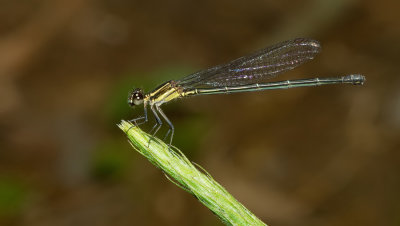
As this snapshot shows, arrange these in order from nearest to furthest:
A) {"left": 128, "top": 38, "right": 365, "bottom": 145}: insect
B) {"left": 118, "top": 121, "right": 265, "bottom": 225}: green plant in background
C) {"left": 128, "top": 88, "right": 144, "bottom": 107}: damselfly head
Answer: {"left": 118, "top": 121, "right": 265, "bottom": 225}: green plant in background, {"left": 128, "top": 88, "right": 144, "bottom": 107}: damselfly head, {"left": 128, "top": 38, "right": 365, "bottom": 145}: insect

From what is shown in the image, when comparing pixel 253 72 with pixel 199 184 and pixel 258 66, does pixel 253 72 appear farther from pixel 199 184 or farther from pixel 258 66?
pixel 199 184

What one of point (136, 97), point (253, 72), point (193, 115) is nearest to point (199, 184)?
point (136, 97)

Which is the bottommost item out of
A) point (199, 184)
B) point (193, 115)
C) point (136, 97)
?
point (199, 184)

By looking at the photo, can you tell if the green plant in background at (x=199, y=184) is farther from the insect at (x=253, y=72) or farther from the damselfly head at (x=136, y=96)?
the insect at (x=253, y=72)

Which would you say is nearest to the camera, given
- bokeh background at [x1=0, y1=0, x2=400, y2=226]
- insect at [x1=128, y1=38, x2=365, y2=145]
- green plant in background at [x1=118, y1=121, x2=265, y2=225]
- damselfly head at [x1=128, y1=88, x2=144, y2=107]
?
green plant in background at [x1=118, y1=121, x2=265, y2=225]

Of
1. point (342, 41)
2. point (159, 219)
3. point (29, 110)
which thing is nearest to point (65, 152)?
point (29, 110)

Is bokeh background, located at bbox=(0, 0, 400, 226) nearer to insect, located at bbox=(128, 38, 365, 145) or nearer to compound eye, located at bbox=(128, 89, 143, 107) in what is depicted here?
Answer: insect, located at bbox=(128, 38, 365, 145)

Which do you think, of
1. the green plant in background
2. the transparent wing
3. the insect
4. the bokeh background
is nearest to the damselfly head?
the insect
